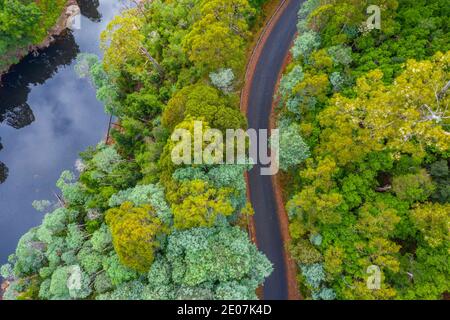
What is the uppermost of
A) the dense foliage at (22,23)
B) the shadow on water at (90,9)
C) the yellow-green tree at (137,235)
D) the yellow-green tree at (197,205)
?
the shadow on water at (90,9)

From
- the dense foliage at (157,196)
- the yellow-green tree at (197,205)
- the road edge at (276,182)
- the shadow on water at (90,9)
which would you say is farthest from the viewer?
the shadow on water at (90,9)

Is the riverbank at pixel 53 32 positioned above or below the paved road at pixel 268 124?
above

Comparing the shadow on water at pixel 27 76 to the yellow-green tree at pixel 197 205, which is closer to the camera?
the yellow-green tree at pixel 197 205

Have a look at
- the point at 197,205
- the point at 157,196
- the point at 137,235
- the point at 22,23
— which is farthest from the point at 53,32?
the point at 197,205

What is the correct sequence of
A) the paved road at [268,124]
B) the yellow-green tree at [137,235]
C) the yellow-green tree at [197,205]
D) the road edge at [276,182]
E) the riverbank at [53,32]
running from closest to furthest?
1. the yellow-green tree at [137,235]
2. the yellow-green tree at [197,205]
3. the road edge at [276,182]
4. the paved road at [268,124]
5. the riverbank at [53,32]

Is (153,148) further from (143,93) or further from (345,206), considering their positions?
(345,206)

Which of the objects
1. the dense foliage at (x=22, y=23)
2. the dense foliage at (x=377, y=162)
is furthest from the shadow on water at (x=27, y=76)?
the dense foliage at (x=377, y=162)

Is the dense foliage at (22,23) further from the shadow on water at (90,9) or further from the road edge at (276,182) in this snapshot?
the road edge at (276,182)

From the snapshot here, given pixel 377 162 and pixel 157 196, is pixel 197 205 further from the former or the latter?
pixel 377 162

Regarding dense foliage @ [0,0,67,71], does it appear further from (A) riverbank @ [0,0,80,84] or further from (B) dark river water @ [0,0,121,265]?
(B) dark river water @ [0,0,121,265]
